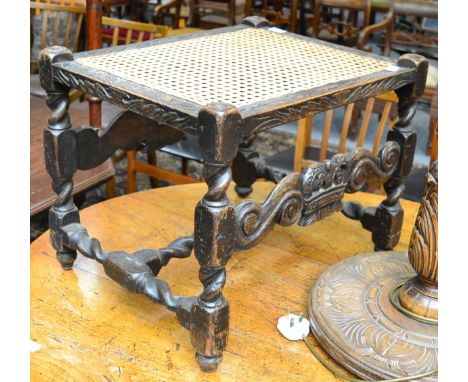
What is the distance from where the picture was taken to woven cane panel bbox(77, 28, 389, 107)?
92 cm

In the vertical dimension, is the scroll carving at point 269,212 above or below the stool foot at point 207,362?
above

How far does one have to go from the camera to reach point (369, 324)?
38.2 inches

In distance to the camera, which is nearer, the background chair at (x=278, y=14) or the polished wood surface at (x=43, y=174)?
the polished wood surface at (x=43, y=174)

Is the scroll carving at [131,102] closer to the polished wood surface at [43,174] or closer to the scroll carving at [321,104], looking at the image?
the scroll carving at [321,104]

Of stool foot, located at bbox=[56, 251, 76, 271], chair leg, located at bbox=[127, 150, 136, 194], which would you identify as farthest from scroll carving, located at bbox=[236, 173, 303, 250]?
chair leg, located at bbox=[127, 150, 136, 194]

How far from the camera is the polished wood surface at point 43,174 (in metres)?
1.57

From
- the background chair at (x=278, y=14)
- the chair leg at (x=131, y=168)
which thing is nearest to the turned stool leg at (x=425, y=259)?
the chair leg at (x=131, y=168)

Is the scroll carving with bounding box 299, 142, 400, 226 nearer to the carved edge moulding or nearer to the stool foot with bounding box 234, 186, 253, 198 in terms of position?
the carved edge moulding

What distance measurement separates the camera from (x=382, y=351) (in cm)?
92

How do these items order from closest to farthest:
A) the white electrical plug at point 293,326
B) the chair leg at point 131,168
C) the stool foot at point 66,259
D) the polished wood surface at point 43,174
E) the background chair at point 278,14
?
1. the white electrical plug at point 293,326
2. the stool foot at point 66,259
3. the polished wood surface at point 43,174
4. the chair leg at point 131,168
5. the background chair at point 278,14

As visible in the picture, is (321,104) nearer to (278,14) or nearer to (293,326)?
(293,326)

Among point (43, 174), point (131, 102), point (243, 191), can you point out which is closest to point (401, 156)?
point (243, 191)

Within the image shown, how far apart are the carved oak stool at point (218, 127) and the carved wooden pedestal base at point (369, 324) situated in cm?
12

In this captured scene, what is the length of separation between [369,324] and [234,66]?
0.45m
